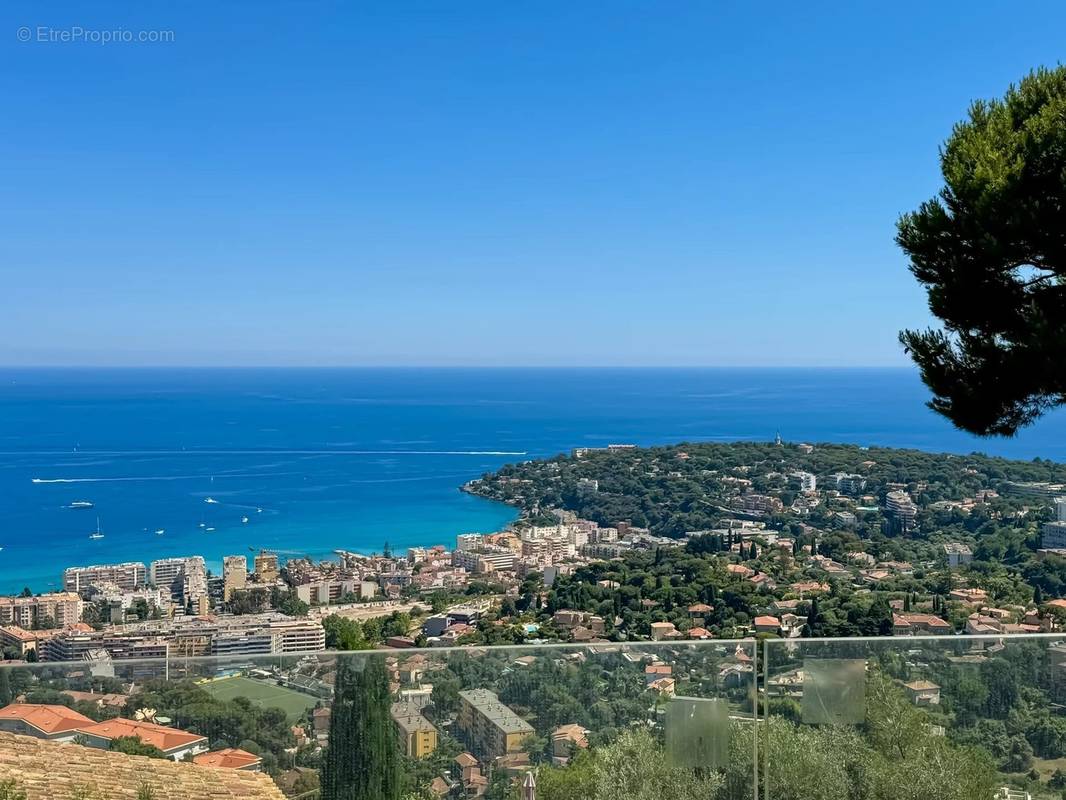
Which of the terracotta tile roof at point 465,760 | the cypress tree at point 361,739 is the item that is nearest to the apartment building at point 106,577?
the cypress tree at point 361,739

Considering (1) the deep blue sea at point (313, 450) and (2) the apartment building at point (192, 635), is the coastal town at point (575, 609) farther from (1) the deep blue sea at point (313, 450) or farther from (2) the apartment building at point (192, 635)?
(1) the deep blue sea at point (313, 450)

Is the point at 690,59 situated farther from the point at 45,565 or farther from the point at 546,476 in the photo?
the point at 45,565

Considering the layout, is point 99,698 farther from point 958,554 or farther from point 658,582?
point 958,554

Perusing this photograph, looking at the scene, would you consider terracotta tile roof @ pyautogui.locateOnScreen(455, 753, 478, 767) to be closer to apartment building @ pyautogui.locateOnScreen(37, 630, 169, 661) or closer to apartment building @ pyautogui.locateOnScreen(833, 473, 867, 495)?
apartment building @ pyautogui.locateOnScreen(37, 630, 169, 661)

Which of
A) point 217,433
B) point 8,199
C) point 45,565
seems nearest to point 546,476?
point 45,565

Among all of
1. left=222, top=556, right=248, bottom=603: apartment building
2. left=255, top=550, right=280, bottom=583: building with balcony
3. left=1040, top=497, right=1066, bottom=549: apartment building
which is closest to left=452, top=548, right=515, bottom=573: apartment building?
left=255, top=550, right=280, bottom=583: building with balcony

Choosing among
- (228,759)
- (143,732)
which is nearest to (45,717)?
(143,732)
